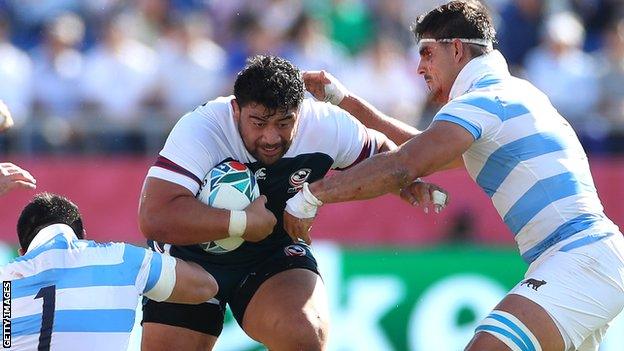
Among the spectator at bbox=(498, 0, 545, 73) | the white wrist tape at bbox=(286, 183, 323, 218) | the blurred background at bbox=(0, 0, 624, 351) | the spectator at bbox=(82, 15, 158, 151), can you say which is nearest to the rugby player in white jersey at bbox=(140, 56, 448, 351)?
the white wrist tape at bbox=(286, 183, 323, 218)

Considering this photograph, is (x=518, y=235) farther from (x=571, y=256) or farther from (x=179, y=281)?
(x=179, y=281)

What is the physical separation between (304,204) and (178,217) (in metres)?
0.71

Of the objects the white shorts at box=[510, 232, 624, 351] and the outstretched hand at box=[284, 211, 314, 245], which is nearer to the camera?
the white shorts at box=[510, 232, 624, 351]

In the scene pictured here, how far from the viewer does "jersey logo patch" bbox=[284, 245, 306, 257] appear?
8.05 m

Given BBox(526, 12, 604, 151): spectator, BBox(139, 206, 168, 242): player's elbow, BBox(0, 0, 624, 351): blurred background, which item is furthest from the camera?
BBox(526, 12, 604, 151): spectator

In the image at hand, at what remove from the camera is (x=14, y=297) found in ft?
21.5

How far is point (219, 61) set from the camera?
14.3 meters

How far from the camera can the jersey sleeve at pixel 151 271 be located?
679 centimetres

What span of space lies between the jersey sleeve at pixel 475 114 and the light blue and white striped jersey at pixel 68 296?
185 centimetres

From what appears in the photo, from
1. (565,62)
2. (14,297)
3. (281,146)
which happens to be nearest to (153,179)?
(281,146)

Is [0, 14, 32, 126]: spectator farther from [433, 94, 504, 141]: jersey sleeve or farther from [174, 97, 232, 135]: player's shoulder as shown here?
[433, 94, 504, 141]: jersey sleeve

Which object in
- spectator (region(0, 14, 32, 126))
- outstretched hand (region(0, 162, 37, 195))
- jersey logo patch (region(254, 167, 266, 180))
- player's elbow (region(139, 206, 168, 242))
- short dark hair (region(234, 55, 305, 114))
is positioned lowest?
spectator (region(0, 14, 32, 126))

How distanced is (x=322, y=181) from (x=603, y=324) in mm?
1654

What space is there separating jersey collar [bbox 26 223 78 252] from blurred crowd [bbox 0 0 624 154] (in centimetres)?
664
